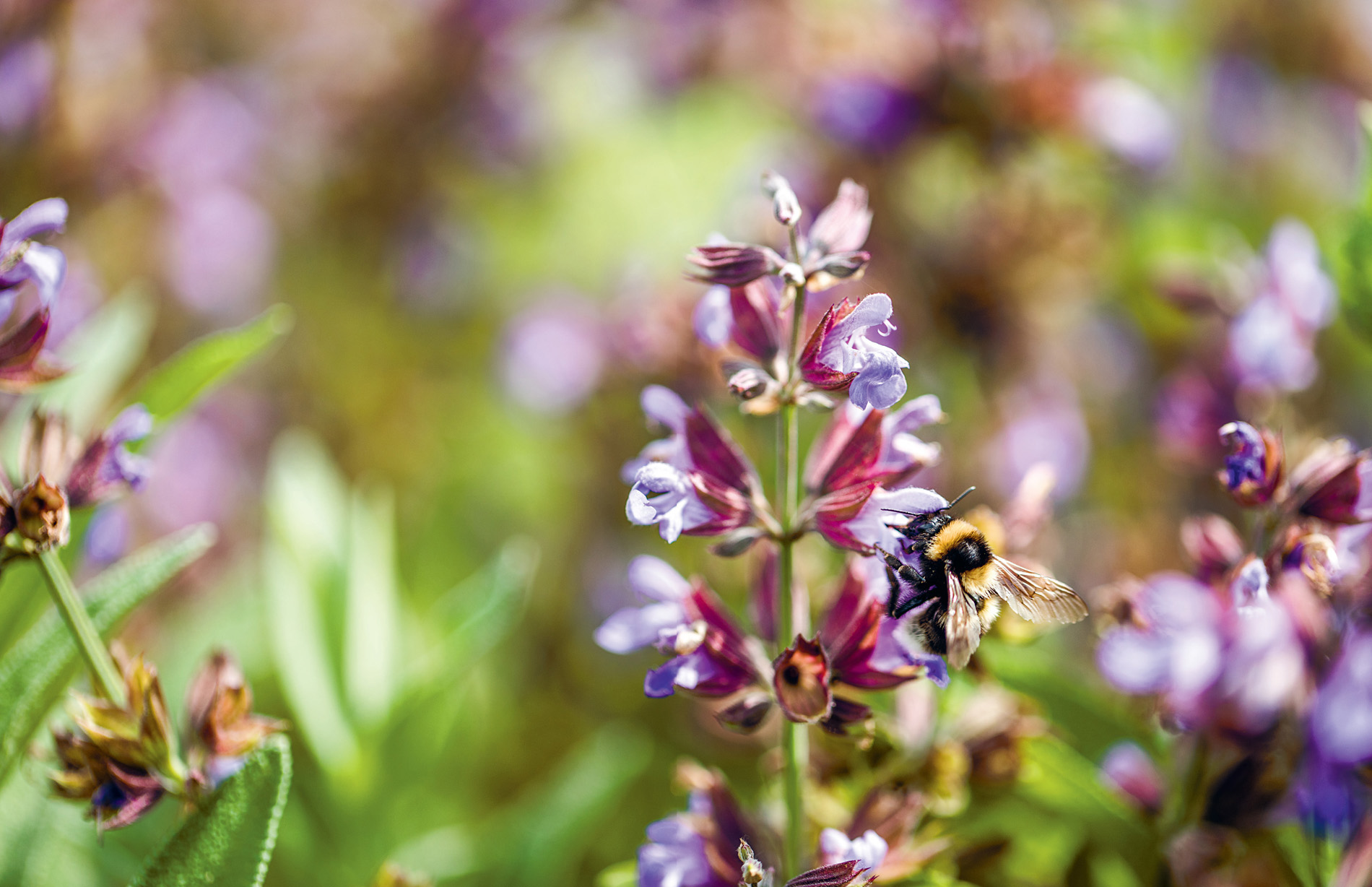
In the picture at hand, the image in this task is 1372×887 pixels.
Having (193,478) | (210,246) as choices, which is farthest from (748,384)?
(210,246)

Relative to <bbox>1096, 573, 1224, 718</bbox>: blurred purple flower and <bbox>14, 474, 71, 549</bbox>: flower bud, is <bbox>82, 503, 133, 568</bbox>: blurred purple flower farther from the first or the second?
<bbox>1096, 573, 1224, 718</bbox>: blurred purple flower

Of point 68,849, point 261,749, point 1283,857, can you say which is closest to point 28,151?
point 68,849

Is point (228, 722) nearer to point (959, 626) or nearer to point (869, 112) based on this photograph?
point (959, 626)

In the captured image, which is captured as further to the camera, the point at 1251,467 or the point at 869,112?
the point at 869,112

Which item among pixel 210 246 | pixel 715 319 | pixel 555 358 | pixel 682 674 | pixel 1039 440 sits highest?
pixel 715 319

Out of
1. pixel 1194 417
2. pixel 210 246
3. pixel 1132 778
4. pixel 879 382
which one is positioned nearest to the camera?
pixel 879 382

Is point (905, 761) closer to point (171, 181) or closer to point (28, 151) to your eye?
point (28, 151)

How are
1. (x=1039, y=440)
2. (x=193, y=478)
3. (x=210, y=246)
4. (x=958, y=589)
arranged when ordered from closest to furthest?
(x=958, y=589) < (x=1039, y=440) < (x=193, y=478) < (x=210, y=246)
